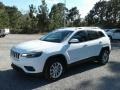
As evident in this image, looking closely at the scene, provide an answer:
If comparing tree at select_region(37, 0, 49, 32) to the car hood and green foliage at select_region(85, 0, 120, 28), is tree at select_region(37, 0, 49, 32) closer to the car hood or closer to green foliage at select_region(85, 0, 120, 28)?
green foliage at select_region(85, 0, 120, 28)

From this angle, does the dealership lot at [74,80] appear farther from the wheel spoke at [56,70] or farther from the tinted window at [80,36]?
the tinted window at [80,36]

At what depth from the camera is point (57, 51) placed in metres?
8.07

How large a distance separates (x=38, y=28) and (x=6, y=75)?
48.0 meters

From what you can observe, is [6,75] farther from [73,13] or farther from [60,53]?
[73,13]

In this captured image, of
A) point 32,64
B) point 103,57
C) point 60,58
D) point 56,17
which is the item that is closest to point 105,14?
point 56,17

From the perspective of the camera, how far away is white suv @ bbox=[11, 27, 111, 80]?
7.70m

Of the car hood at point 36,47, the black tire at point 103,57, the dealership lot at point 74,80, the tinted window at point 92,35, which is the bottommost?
the dealership lot at point 74,80

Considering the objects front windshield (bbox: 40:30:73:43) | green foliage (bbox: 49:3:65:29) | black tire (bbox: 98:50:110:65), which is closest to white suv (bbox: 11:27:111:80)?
front windshield (bbox: 40:30:73:43)

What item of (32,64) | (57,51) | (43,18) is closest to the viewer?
(32,64)

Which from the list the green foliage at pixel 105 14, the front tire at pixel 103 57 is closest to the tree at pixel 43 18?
the green foliage at pixel 105 14

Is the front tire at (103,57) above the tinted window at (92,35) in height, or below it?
below

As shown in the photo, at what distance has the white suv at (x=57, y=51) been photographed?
25.3ft

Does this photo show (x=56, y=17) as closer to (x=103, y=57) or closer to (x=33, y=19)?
(x=33, y=19)

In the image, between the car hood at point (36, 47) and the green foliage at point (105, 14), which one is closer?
the car hood at point (36, 47)
